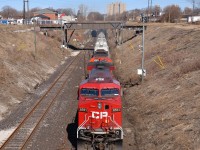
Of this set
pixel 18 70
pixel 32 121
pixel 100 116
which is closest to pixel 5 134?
pixel 32 121

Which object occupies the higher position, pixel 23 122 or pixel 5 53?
pixel 5 53

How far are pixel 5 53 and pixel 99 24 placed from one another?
42.8 meters

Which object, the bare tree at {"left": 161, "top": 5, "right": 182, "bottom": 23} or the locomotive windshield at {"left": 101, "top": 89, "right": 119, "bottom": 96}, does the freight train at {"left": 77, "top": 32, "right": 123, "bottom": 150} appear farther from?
the bare tree at {"left": 161, "top": 5, "right": 182, "bottom": 23}

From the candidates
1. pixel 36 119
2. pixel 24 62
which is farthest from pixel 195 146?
pixel 24 62

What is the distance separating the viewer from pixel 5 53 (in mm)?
44719

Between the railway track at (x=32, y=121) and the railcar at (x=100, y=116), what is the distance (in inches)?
170

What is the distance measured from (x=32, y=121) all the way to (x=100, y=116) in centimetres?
845

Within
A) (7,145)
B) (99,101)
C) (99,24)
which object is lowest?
(7,145)

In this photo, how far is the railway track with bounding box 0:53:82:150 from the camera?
19.4 m

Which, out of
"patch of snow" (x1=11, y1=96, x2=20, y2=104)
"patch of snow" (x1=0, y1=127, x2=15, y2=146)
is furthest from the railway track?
"patch of snow" (x1=11, y1=96, x2=20, y2=104)

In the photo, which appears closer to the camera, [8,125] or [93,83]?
[93,83]

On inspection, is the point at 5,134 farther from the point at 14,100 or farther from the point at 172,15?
the point at 172,15

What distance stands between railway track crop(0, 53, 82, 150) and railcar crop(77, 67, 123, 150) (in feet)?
14.2

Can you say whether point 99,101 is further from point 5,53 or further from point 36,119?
point 5,53
